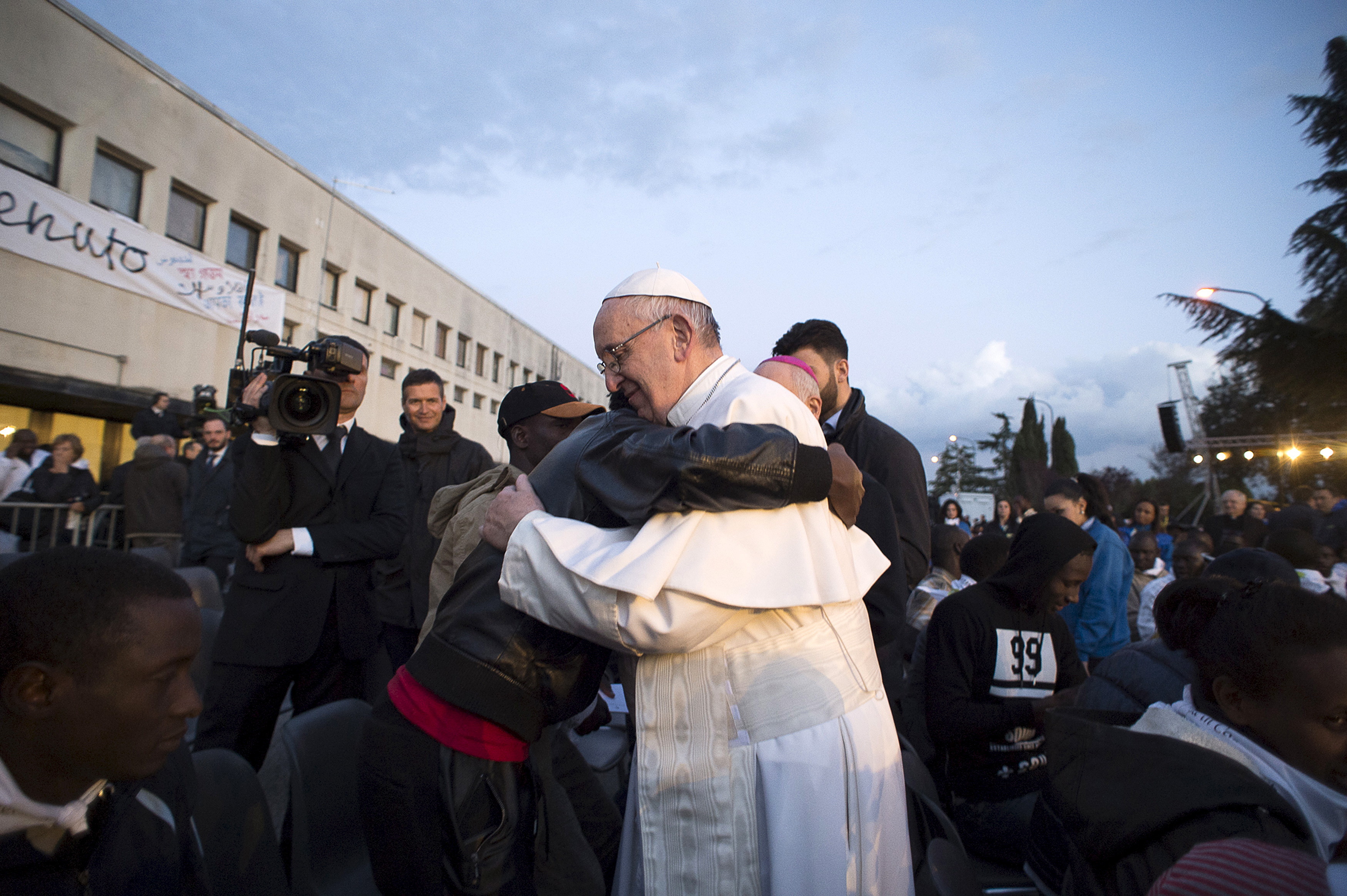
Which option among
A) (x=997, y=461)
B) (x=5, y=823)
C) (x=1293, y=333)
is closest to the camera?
(x=5, y=823)

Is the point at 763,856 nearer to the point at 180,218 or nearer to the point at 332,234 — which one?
the point at 180,218

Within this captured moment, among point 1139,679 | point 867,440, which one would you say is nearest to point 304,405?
point 867,440

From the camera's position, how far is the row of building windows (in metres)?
12.5

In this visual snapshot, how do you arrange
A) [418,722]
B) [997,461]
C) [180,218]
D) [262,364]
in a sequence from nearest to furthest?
[418,722] → [262,364] → [180,218] → [997,461]

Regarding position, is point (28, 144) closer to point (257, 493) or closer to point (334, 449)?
point (334, 449)

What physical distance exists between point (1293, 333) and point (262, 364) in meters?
16.2

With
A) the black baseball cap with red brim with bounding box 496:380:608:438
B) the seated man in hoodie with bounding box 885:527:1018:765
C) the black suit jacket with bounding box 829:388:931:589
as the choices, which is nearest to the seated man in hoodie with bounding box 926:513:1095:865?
the seated man in hoodie with bounding box 885:527:1018:765

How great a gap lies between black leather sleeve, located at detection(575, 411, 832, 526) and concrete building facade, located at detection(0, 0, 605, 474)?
48.6 feet

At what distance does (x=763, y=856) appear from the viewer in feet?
4.75

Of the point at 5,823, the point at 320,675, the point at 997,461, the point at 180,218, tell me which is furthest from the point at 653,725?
the point at 997,461

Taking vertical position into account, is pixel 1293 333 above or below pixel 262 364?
above

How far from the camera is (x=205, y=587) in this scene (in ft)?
17.5

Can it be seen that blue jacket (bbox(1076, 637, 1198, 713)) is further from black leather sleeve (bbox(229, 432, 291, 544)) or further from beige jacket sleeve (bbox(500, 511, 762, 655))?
black leather sleeve (bbox(229, 432, 291, 544))

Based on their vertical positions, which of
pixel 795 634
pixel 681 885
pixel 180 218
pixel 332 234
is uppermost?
pixel 332 234
